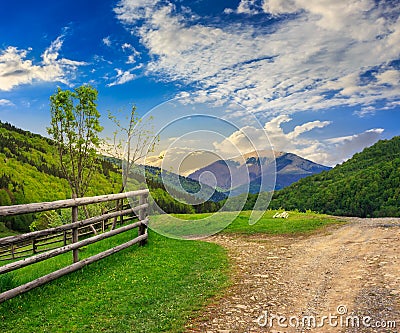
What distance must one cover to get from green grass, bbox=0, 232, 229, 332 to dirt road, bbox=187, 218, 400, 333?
544 millimetres

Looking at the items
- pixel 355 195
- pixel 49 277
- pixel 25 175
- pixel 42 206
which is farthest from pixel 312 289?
pixel 25 175

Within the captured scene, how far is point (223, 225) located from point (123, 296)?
9601 millimetres

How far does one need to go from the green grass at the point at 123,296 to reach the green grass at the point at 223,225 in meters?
5.44

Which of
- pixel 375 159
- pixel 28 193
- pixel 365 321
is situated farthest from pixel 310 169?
pixel 365 321

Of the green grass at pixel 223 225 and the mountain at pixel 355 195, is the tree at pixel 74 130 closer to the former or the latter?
the green grass at pixel 223 225

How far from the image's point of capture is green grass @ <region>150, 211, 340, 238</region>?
1565 centimetres

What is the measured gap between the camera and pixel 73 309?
21.1ft

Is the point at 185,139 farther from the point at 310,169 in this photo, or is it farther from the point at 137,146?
the point at 310,169

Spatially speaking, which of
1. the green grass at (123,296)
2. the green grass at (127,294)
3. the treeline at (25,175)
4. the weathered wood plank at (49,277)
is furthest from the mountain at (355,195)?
the weathered wood plank at (49,277)

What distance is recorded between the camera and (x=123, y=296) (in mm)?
7062

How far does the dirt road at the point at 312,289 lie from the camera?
558 cm

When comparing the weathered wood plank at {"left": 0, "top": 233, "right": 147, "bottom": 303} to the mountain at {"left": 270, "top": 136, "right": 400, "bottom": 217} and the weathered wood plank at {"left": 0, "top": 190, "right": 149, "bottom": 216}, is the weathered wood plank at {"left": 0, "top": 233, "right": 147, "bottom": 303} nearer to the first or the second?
the weathered wood plank at {"left": 0, "top": 190, "right": 149, "bottom": 216}

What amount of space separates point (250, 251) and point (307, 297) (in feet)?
15.7

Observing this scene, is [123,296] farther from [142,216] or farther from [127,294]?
[142,216]
